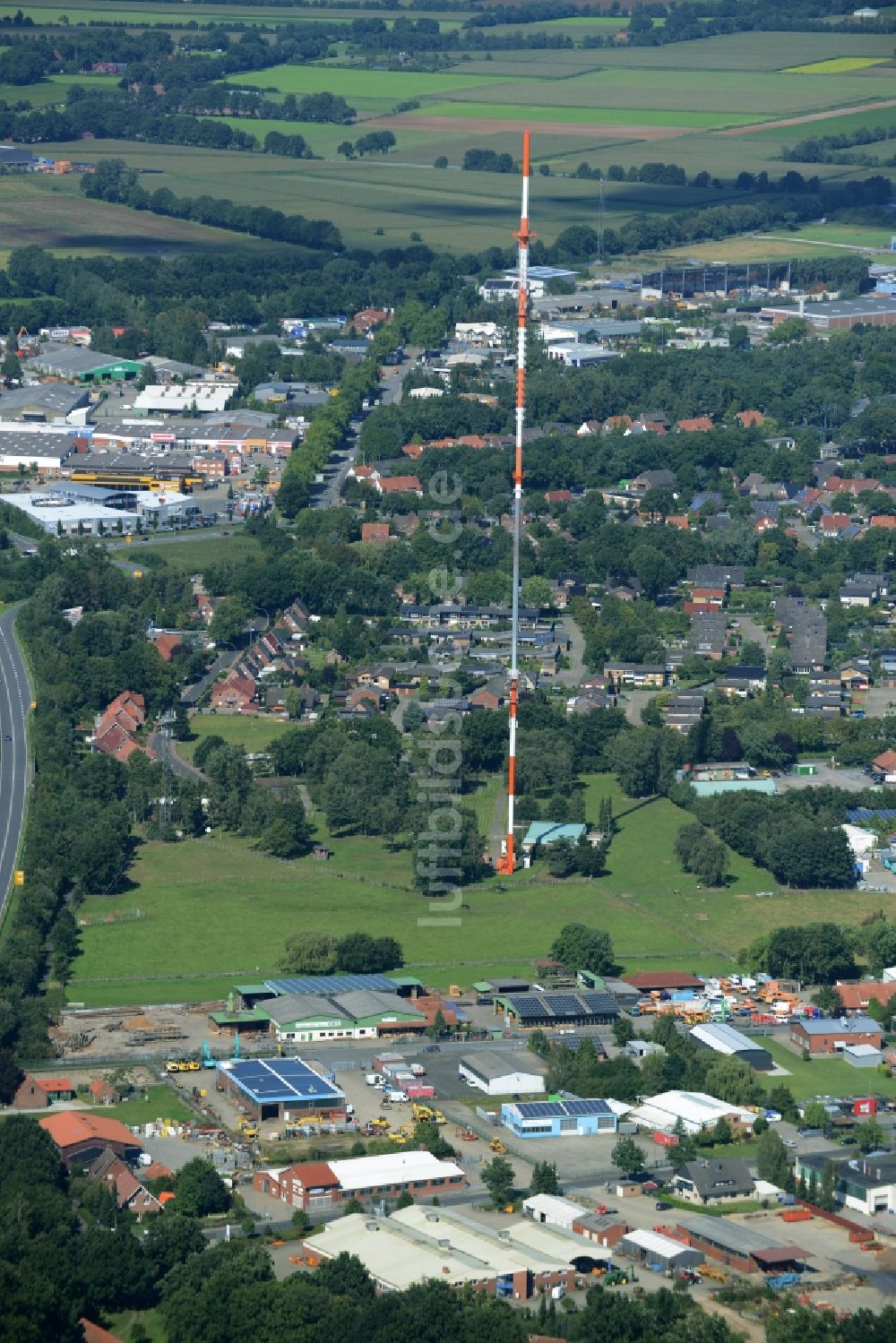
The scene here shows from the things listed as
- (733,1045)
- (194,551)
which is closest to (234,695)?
(194,551)

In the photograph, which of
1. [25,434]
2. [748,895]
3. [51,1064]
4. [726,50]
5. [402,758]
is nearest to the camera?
[51,1064]

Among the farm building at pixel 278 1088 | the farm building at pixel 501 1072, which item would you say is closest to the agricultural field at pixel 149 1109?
the farm building at pixel 278 1088

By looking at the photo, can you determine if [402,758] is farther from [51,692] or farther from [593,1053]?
[593,1053]

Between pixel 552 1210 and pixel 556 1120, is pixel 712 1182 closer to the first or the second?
pixel 552 1210

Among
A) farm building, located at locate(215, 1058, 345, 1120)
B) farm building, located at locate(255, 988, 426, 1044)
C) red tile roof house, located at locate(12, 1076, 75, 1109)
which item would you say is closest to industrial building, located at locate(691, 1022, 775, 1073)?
farm building, located at locate(255, 988, 426, 1044)

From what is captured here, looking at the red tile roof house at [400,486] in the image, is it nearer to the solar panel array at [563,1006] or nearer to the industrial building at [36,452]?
the industrial building at [36,452]

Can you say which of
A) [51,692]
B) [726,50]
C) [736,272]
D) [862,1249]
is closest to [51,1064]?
[862,1249]

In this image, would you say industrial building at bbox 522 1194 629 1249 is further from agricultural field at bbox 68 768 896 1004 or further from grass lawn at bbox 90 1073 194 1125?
agricultural field at bbox 68 768 896 1004
